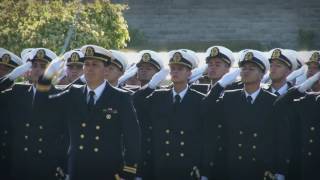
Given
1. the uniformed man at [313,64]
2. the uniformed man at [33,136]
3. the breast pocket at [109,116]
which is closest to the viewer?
the breast pocket at [109,116]

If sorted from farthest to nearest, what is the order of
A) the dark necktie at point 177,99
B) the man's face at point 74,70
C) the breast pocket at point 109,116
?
the man's face at point 74,70, the dark necktie at point 177,99, the breast pocket at point 109,116

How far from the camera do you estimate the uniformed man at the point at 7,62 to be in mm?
9133

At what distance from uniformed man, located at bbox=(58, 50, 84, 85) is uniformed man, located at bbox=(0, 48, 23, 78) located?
1.71 feet

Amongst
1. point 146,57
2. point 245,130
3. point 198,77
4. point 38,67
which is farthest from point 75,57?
point 245,130

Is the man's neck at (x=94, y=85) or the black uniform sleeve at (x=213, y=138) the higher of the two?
the man's neck at (x=94, y=85)

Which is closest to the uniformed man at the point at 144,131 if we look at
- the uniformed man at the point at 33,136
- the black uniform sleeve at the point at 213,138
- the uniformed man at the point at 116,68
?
the uniformed man at the point at 116,68

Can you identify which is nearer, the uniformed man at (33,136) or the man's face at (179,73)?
the uniformed man at (33,136)

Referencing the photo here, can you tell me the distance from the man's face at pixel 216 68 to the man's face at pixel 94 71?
1.62m

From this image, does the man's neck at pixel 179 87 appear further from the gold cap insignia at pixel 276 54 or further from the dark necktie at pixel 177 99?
the gold cap insignia at pixel 276 54

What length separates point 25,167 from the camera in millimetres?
8336

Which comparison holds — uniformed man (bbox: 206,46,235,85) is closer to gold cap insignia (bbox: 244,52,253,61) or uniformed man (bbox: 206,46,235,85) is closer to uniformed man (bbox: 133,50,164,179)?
uniformed man (bbox: 133,50,164,179)

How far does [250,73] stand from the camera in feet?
27.4

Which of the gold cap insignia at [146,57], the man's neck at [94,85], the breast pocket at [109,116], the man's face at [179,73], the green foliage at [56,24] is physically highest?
the green foliage at [56,24]

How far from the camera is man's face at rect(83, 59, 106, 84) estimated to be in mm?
7789
